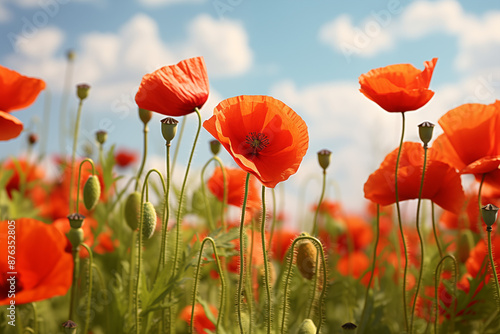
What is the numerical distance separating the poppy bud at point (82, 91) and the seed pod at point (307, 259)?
0.75 meters

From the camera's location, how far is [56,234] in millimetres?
1019

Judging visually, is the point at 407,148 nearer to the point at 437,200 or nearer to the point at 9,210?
the point at 437,200

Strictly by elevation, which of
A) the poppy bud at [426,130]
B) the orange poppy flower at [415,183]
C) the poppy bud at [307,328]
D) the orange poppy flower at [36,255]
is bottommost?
the poppy bud at [307,328]

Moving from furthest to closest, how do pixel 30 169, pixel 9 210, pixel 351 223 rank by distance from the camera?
pixel 351 223 < pixel 30 169 < pixel 9 210


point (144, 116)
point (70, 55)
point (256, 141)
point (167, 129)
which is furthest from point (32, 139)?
point (256, 141)

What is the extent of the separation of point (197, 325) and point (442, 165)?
2.60ft

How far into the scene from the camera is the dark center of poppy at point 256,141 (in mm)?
964

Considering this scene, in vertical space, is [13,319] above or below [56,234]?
below

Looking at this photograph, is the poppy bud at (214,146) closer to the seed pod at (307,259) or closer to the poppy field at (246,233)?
the poppy field at (246,233)

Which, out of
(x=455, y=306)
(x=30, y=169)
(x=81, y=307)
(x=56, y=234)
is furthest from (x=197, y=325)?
(x=30, y=169)

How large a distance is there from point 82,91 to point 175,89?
545 mm

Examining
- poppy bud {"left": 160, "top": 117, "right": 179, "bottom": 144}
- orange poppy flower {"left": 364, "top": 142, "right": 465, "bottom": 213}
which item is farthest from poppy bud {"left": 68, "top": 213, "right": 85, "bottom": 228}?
orange poppy flower {"left": 364, "top": 142, "right": 465, "bottom": 213}

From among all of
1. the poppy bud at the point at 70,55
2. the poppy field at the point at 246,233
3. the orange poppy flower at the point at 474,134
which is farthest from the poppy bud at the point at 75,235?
the poppy bud at the point at 70,55

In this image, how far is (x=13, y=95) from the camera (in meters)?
1.26
